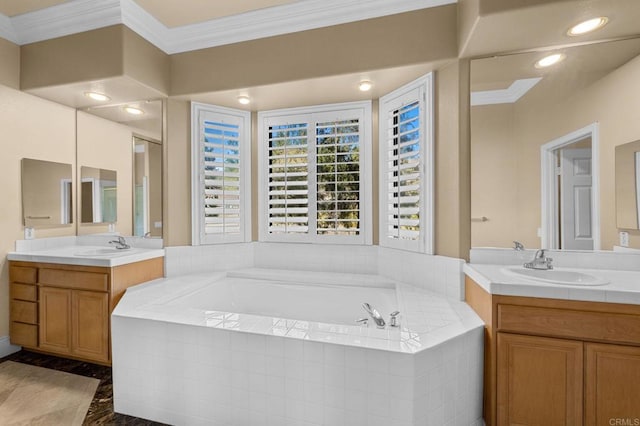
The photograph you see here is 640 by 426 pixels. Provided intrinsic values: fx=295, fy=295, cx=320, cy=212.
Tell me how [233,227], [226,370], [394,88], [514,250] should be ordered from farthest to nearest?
[233,227], [394,88], [514,250], [226,370]

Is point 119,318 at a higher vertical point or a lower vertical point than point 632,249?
lower

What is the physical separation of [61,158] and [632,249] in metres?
4.70

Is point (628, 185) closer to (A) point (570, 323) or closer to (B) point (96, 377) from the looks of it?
(A) point (570, 323)

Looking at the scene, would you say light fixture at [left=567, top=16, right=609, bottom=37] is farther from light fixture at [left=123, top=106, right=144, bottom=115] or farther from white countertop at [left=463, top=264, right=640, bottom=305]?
light fixture at [left=123, top=106, right=144, bottom=115]

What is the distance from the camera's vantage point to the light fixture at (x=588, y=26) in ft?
5.54

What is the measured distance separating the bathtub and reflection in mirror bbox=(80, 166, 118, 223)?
4.51ft

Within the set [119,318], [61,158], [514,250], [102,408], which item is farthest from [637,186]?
[61,158]

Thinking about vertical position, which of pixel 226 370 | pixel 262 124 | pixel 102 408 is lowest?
pixel 102 408

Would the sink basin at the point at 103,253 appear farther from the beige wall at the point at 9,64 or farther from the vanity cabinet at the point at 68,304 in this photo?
the beige wall at the point at 9,64

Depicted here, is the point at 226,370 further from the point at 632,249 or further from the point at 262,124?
the point at 632,249

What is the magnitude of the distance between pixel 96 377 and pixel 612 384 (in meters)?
3.23

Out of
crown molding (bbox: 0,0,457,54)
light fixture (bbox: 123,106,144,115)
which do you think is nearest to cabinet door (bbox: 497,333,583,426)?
crown molding (bbox: 0,0,457,54)

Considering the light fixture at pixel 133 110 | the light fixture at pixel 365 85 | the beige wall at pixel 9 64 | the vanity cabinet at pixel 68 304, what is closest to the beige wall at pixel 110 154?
the light fixture at pixel 133 110

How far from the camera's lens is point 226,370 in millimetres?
1613
